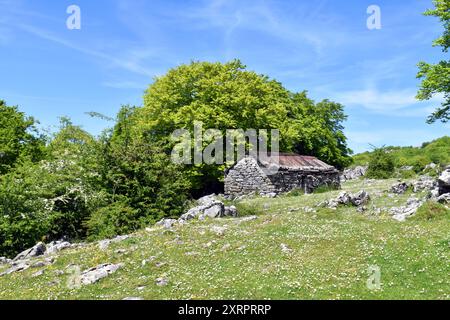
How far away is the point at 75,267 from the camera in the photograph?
17.4 meters

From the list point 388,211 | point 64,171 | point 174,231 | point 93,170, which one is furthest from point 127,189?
point 388,211

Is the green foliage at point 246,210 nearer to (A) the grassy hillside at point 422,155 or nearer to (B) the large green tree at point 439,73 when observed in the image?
(B) the large green tree at point 439,73

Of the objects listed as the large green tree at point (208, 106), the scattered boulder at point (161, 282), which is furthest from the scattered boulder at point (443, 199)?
the large green tree at point (208, 106)

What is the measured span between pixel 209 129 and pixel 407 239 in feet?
102

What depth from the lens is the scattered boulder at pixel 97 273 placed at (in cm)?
1543

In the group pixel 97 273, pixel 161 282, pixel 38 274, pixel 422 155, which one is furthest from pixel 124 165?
pixel 422 155

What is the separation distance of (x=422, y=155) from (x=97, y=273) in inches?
2955

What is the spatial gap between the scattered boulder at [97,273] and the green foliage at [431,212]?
15.3 meters

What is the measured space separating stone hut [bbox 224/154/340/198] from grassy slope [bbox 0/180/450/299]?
21.7 m

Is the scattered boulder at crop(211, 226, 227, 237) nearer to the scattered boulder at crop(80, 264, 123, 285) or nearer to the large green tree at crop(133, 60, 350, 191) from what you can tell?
the scattered boulder at crop(80, 264, 123, 285)

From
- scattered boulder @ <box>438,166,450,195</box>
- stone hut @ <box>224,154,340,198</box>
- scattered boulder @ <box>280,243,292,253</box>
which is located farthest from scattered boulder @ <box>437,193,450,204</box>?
stone hut @ <box>224,154,340,198</box>

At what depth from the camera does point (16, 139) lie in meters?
45.5

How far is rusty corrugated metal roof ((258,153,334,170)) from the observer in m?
45.8
